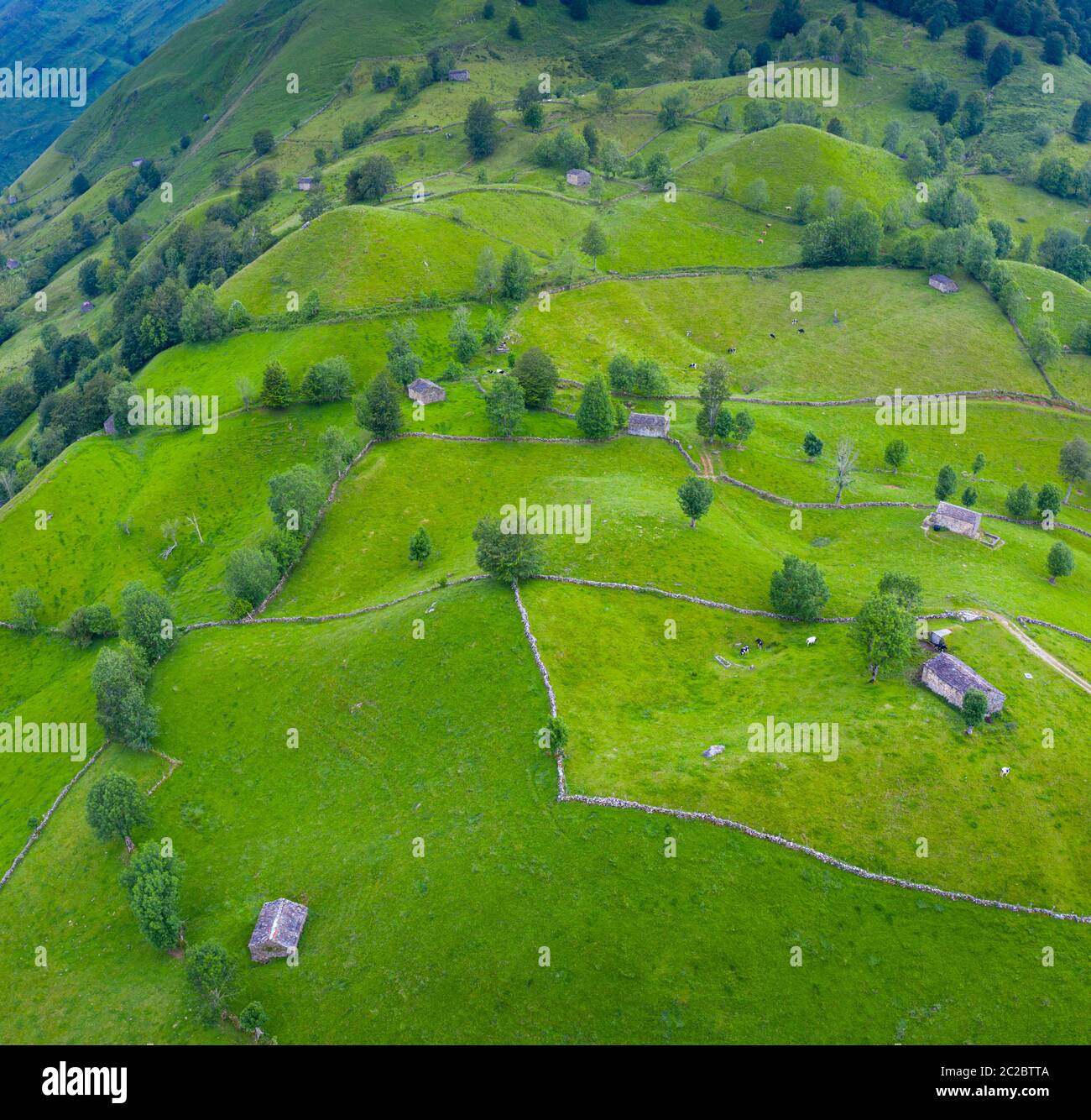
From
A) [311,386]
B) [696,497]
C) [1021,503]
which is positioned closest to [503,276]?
[311,386]

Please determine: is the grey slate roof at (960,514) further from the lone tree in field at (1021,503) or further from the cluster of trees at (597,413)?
the cluster of trees at (597,413)

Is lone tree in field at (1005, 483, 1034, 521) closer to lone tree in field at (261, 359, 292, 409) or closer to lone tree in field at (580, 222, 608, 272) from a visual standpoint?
lone tree in field at (580, 222, 608, 272)

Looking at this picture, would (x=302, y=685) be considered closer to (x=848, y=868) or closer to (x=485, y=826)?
(x=485, y=826)

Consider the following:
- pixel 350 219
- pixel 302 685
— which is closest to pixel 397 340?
pixel 350 219

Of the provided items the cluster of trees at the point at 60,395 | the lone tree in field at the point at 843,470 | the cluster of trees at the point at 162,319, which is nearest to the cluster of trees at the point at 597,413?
the lone tree in field at the point at 843,470

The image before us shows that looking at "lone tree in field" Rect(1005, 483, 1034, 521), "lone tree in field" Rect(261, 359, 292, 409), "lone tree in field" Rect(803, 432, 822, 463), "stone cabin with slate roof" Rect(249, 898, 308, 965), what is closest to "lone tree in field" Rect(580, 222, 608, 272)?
"lone tree in field" Rect(803, 432, 822, 463)

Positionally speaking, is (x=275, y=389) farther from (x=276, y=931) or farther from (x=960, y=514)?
(x=960, y=514)
